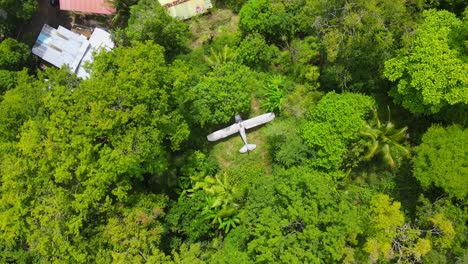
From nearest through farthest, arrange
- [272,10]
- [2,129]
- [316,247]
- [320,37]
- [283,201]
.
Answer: [316,247] → [283,201] → [2,129] → [320,37] → [272,10]

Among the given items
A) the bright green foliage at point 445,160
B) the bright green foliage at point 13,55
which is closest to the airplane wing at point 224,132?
the bright green foliage at point 445,160

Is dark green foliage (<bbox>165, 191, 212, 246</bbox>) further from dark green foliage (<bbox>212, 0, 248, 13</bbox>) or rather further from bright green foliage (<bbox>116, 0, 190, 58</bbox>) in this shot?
dark green foliage (<bbox>212, 0, 248, 13</bbox>)

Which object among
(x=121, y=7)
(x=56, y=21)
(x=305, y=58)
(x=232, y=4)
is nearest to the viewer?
(x=305, y=58)

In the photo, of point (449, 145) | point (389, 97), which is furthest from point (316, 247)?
point (389, 97)

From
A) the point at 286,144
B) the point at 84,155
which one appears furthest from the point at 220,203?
the point at 84,155

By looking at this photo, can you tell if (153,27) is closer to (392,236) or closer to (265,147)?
(265,147)

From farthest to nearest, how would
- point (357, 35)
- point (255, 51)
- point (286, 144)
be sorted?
point (255, 51) → point (286, 144) → point (357, 35)

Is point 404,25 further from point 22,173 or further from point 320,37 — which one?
point 22,173

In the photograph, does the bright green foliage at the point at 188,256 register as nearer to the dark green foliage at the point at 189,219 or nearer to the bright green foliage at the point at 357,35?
the dark green foliage at the point at 189,219
